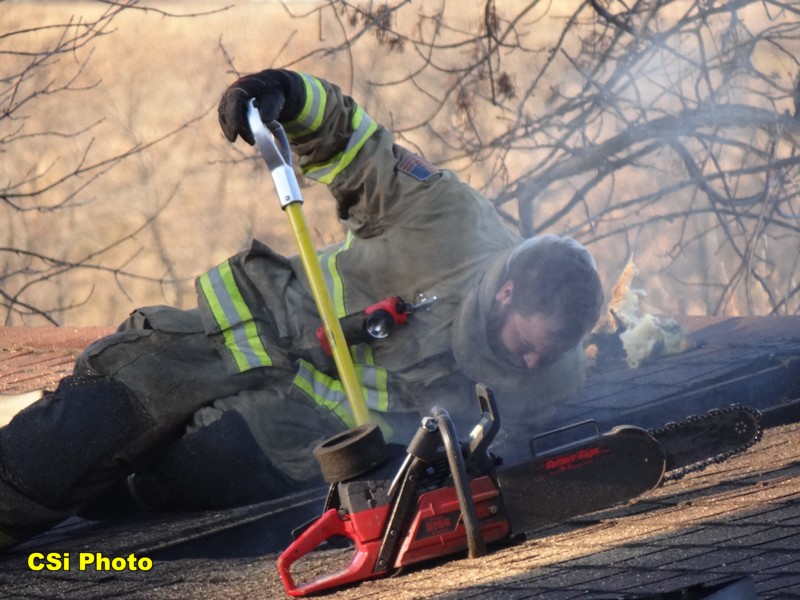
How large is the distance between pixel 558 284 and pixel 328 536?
976 millimetres

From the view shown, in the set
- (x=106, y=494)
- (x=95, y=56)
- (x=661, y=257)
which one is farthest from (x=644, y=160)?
(x=106, y=494)

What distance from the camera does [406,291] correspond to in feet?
11.6

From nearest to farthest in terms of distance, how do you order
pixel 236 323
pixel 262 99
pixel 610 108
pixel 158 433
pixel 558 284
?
pixel 558 284
pixel 262 99
pixel 158 433
pixel 236 323
pixel 610 108

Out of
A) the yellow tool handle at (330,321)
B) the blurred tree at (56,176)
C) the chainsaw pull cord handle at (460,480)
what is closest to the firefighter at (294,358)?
the yellow tool handle at (330,321)

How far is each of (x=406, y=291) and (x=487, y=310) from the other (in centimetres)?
38

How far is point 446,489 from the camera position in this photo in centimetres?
264

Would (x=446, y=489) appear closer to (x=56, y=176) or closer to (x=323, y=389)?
(x=323, y=389)

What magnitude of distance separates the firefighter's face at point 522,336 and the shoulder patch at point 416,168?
1.85 ft

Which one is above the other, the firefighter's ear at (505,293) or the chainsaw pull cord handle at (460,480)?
the firefighter's ear at (505,293)

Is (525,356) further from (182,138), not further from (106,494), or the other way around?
(182,138)

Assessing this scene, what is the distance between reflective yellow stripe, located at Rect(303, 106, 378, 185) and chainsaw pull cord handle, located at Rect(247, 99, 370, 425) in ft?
1.38

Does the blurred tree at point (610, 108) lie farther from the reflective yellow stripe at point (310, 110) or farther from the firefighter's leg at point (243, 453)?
the firefighter's leg at point (243, 453)

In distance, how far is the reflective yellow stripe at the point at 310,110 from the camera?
11.4 ft

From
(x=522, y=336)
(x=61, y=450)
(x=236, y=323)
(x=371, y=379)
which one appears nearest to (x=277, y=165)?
(x=236, y=323)
